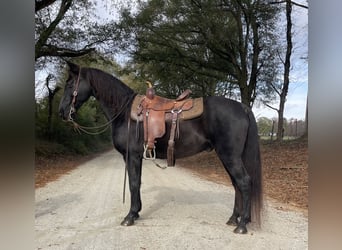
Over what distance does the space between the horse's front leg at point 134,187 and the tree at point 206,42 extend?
59cm

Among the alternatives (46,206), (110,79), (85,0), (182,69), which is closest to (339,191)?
(182,69)

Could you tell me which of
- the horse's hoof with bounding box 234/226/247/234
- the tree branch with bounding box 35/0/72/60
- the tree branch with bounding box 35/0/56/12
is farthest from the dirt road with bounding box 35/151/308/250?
the tree branch with bounding box 35/0/56/12

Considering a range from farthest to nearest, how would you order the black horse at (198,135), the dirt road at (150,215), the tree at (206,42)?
1. the tree at (206,42)
2. the black horse at (198,135)
3. the dirt road at (150,215)

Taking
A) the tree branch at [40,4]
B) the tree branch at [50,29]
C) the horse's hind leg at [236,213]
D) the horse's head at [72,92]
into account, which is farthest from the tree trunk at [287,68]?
the tree branch at [40,4]

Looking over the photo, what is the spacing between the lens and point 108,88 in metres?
2.15

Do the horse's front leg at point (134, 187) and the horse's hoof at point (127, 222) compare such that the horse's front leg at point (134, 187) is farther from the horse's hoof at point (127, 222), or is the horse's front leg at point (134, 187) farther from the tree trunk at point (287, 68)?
the tree trunk at point (287, 68)

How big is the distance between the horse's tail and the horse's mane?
94 cm

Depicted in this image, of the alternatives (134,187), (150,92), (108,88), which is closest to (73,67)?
(108,88)

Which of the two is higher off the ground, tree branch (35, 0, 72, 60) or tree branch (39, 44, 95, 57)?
tree branch (35, 0, 72, 60)

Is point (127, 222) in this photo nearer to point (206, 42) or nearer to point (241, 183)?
point (241, 183)

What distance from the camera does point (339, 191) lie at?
1242 mm

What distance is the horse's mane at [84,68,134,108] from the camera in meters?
2.09

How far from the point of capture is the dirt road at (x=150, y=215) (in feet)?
6.22

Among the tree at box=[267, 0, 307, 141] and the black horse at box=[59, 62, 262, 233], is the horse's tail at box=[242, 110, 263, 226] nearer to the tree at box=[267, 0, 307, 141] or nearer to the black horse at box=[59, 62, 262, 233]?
the black horse at box=[59, 62, 262, 233]
